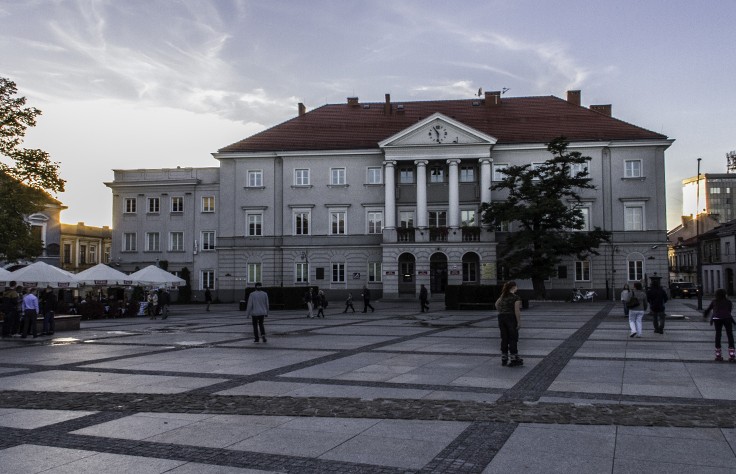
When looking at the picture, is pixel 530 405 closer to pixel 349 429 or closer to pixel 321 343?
pixel 349 429

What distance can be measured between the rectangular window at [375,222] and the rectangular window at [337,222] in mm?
2336

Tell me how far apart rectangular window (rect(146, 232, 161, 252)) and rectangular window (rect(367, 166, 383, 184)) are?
20.7 meters

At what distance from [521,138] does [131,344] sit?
1696 inches

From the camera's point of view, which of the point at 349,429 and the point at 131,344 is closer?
the point at 349,429

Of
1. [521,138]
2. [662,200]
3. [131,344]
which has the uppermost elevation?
[521,138]

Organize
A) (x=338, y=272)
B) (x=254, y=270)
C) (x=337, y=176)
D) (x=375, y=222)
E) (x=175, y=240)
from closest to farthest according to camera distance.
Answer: (x=338, y=272) < (x=375, y=222) < (x=254, y=270) < (x=337, y=176) < (x=175, y=240)

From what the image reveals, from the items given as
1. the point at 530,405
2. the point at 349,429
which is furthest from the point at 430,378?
the point at 349,429

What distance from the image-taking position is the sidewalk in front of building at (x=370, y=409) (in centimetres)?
648

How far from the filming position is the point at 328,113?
61.1 meters

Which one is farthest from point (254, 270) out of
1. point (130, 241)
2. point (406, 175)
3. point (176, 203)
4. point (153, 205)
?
point (406, 175)

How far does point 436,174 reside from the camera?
55.8 m

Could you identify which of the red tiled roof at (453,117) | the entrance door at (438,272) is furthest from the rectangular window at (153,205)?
the entrance door at (438,272)

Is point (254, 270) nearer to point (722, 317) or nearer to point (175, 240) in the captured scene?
point (175, 240)

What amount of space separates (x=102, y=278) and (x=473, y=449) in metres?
32.2
